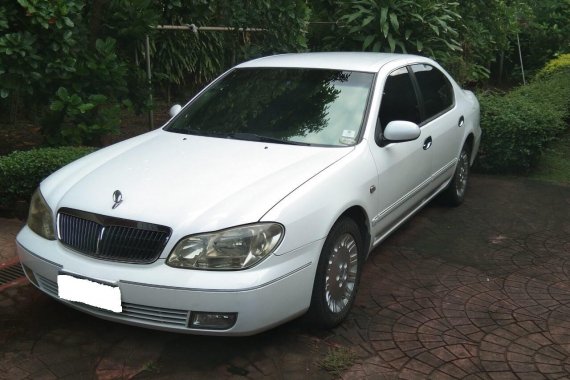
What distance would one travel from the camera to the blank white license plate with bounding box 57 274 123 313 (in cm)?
295

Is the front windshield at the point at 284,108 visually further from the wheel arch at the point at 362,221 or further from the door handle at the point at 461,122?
the door handle at the point at 461,122

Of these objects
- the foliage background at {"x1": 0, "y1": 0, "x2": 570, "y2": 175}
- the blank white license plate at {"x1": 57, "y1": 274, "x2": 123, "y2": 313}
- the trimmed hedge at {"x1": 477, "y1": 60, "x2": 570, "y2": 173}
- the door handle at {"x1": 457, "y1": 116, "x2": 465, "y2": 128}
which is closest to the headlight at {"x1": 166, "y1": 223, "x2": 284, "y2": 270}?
the blank white license plate at {"x1": 57, "y1": 274, "x2": 123, "y2": 313}

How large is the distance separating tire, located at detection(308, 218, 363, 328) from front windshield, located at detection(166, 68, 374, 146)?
2.13ft

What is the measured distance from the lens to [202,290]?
9.25ft

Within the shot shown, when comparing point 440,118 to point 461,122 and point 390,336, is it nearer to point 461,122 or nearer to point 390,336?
point 461,122

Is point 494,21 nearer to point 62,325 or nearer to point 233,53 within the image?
point 233,53

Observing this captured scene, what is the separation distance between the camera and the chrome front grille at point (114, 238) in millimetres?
2953

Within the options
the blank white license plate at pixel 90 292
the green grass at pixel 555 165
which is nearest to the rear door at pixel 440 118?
the green grass at pixel 555 165

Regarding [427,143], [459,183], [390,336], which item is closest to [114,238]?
[390,336]

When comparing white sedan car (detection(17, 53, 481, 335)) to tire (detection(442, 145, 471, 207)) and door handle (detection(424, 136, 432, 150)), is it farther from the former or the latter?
tire (detection(442, 145, 471, 207))

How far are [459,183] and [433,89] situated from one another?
43.5 inches

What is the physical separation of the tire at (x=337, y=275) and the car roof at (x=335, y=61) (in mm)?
1372

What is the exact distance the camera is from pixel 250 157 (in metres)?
3.62

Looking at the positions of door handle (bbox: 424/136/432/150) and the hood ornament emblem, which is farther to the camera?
door handle (bbox: 424/136/432/150)
